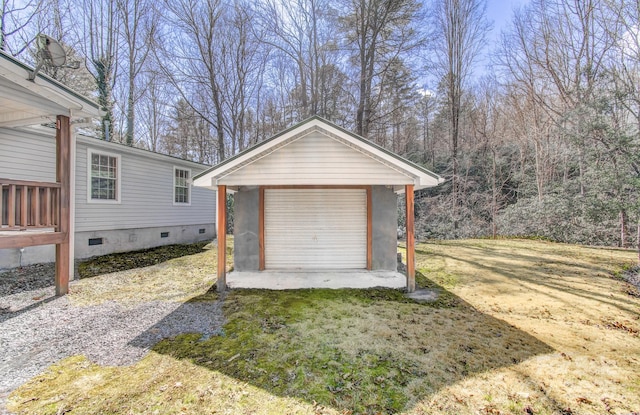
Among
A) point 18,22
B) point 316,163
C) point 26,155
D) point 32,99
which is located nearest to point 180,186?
point 26,155

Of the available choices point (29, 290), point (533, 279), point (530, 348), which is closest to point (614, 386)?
point (530, 348)

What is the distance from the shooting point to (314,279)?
6.88 m

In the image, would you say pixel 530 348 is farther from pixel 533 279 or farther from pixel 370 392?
pixel 533 279

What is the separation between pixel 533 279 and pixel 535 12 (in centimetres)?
1367

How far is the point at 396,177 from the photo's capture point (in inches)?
230

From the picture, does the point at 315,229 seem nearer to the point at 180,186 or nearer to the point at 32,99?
the point at 32,99

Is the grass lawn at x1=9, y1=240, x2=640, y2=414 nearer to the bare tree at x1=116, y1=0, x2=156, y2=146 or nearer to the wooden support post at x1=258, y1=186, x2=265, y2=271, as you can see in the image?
the wooden support post at x1=258, y1=186, x2=265, y2=271

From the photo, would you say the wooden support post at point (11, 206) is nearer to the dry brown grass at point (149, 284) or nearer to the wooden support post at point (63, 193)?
the wooden support post at point (63, 193)

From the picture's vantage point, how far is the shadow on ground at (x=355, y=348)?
112 inches

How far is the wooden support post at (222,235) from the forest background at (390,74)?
9477 mm

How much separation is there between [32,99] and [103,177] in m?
4.50

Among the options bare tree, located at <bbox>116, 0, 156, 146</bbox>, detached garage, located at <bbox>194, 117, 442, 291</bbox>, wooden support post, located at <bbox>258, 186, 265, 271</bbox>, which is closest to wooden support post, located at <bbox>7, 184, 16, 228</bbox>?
detached garage, located at <bbox>194, 117, 442, 291</bbox>

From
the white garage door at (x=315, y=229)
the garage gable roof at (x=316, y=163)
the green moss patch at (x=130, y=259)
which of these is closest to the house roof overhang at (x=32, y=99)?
the garage gable roof at (x=316, y=163)

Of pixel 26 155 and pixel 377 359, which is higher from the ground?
pixel 26 155
